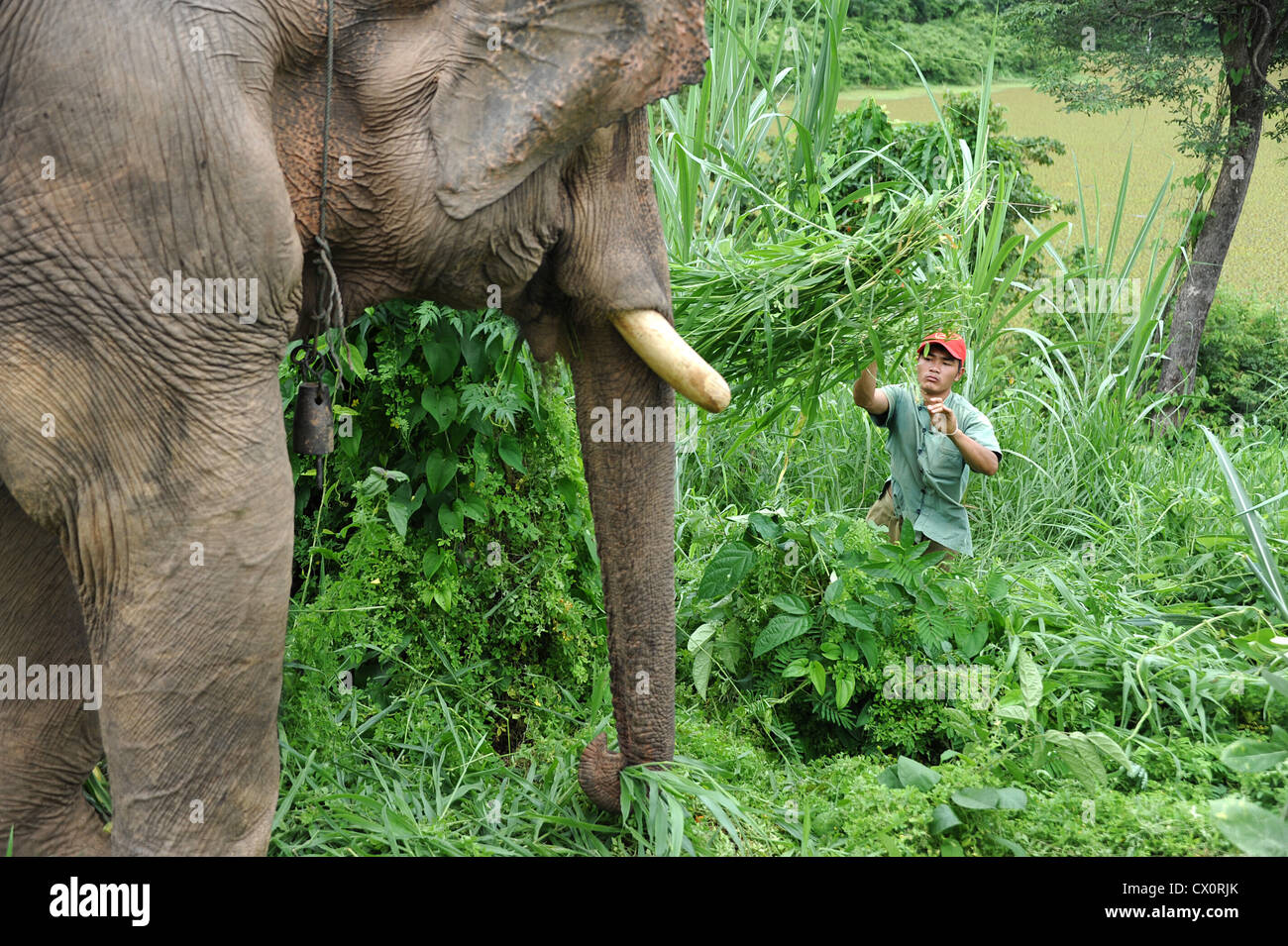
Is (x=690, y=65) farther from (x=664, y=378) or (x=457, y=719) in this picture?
(x=457, y=719)

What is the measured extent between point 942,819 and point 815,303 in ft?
4.60

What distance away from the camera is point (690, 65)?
84.4 inches

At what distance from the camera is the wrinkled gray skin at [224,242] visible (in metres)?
1.75

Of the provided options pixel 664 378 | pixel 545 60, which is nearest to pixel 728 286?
pixel 664 378

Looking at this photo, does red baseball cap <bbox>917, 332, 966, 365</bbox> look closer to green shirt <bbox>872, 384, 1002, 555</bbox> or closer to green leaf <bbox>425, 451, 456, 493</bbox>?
green shirt <bbox>872, 384, 1002, 555</bbox>

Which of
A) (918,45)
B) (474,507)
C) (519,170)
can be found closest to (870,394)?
(474,507)

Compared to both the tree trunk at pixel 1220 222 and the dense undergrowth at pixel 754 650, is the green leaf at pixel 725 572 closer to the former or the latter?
the dense undergrowth at pixel 754 650

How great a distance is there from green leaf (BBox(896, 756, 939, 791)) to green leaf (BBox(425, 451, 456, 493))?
1470 millimetres

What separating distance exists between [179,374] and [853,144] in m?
5.23

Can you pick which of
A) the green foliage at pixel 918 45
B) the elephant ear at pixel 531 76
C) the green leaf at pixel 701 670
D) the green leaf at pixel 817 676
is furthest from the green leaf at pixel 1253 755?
the green foliage at pixel 918 45

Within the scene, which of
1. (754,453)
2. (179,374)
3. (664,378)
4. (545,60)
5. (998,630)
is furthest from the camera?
(754,453)

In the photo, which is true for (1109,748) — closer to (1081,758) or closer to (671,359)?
(1081,758)

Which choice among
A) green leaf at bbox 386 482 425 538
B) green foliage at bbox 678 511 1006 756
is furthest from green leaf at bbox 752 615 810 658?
green leaf at bbox 386 482 425 538

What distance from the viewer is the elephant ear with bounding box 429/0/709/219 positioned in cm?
205
